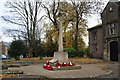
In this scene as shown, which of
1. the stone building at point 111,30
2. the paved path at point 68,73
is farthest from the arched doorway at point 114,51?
the paved path at point 68,73

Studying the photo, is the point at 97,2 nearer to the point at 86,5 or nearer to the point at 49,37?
the point at 86,5

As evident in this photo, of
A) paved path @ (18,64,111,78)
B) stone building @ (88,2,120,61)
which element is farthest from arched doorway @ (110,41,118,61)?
paved path @ (18,64,111,78)

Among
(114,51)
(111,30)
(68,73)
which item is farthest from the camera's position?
(111,30)

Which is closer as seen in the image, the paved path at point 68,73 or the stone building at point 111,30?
the paved path at point 68,73

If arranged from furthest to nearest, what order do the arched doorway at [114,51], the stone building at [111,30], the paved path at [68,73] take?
the arched doorway at [114,51], the stone building at [111,30], the paved path at [68,73]

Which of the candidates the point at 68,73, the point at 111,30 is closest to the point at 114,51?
the point at 111,30

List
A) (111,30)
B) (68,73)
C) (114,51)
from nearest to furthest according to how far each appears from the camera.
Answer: (68,73) < (114,51) < (111,30)

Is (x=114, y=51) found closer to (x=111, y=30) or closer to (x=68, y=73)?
(x=111, y=30)

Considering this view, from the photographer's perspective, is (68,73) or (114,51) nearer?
(68,73)

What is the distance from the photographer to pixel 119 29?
19234 millimetres

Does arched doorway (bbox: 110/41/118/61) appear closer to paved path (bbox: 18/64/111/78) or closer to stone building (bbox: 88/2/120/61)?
stone building (bbox: 88/2/120/61)

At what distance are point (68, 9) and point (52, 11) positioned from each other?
383cm

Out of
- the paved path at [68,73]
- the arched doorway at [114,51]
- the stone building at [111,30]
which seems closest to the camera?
the paved path at [68,73]

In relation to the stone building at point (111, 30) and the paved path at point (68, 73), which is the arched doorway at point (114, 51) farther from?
the paved path at point (68, 73)
